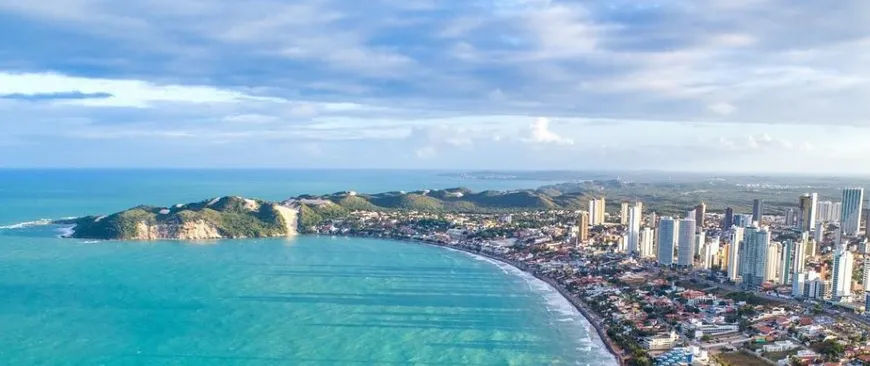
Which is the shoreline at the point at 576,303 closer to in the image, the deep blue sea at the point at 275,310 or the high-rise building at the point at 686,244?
the deep blue sea at the point at 275,310

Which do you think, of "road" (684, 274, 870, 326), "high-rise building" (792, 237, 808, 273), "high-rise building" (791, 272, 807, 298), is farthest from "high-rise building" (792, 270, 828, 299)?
"high-rise building" (792, 237, 808, 273)

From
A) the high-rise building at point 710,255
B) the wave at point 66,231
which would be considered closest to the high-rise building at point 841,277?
the high-rise building at point 710,255

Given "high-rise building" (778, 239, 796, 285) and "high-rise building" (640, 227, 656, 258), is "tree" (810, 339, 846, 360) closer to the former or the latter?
"high-rise building" (778, 239, 796, 285)

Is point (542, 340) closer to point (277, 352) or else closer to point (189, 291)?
point (277, 352)

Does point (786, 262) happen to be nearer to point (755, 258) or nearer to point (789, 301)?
point (755, 258)

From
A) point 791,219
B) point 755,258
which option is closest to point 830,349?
point 755,258

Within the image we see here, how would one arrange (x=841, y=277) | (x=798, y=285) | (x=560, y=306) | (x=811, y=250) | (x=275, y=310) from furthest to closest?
(x=811, y=250)
(x=798, y=285)
(x=841, y=277)
(x=560, y=306)
(x=275, y=310)
